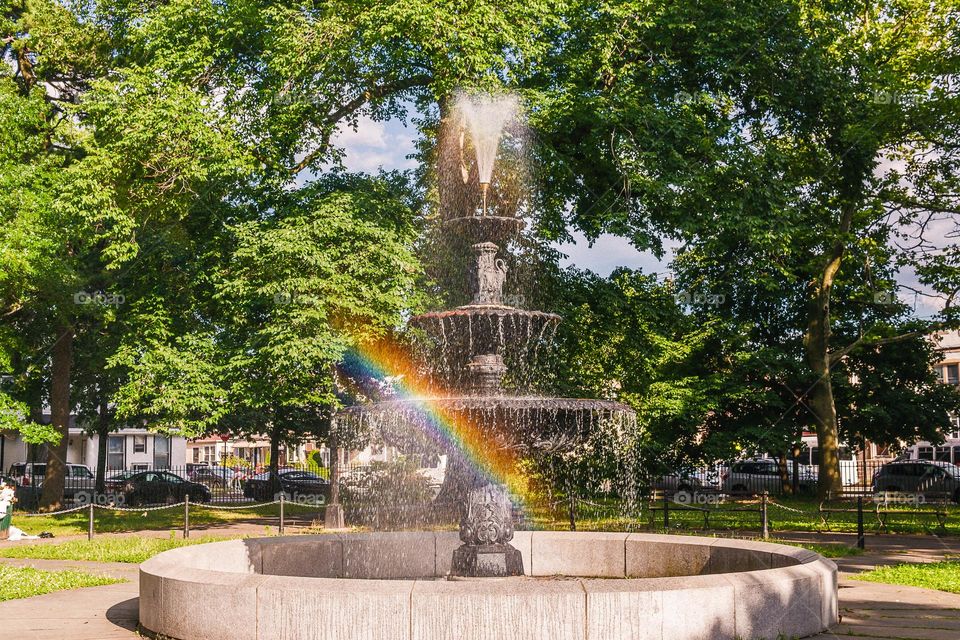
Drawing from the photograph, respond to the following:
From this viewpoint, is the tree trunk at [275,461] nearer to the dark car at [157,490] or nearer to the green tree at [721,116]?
the dark car at [157,490]

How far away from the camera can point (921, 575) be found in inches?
520

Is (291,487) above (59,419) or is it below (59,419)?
below

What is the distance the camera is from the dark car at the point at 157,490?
118ft

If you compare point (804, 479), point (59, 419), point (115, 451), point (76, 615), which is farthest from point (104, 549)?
point (115, 451)

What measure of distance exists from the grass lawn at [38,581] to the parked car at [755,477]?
3425 cm

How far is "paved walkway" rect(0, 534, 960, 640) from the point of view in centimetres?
898

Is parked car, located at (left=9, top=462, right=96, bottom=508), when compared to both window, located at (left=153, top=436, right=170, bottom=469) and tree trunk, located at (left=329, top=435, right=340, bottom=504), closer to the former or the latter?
tree trunk, located at (left=329, top=435, right=340, bottom=504)

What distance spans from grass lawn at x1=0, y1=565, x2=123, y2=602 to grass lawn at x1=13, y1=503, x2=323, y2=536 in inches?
378

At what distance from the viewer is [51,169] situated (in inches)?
1059

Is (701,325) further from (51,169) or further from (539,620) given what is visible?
(539,620)

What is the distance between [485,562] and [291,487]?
101 feet

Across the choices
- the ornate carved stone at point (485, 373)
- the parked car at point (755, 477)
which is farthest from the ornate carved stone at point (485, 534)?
the parked car at point (755, 477)

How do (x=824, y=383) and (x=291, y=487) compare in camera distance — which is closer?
(x=824, y=383)

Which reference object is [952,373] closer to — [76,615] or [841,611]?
[841,611]
